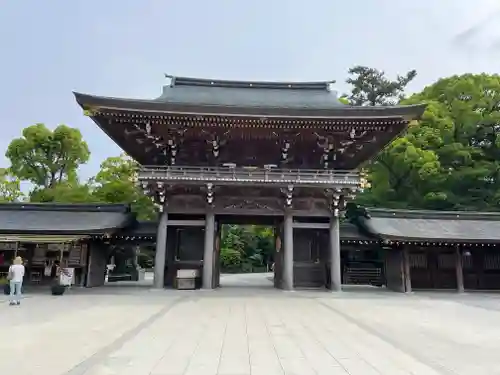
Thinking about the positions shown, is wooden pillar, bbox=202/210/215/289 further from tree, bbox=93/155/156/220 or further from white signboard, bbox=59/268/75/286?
tree, bbox=93/155/156/220

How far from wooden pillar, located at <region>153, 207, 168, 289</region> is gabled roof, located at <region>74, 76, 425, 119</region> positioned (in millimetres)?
5513


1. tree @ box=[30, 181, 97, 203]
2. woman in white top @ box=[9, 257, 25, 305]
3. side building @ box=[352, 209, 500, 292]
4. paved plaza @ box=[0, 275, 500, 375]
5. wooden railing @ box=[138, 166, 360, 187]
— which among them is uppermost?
tree @ box=[30, 181, 97, 203]

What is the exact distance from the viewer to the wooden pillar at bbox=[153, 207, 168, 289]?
18.2 m

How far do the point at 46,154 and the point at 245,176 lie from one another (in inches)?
1277

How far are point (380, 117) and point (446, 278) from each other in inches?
384

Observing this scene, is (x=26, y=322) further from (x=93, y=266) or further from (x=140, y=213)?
(x=140, y=213)

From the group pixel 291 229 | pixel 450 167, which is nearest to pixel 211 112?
pixel 291 229

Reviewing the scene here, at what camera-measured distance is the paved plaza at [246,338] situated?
5988 millimetres

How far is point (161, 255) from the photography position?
18344 mm

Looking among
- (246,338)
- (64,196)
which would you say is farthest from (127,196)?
(246,338)

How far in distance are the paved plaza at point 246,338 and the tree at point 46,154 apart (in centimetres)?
3120

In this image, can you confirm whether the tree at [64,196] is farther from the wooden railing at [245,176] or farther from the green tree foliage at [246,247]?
the wooden railing at [245,176]

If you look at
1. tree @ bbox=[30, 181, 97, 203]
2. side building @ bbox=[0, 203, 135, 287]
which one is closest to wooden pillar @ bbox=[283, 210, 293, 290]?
side building @ bbox=[0, 203, 135, 287]

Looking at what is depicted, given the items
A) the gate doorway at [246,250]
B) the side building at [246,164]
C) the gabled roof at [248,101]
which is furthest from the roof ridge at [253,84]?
the gate doorway at [246,250]
